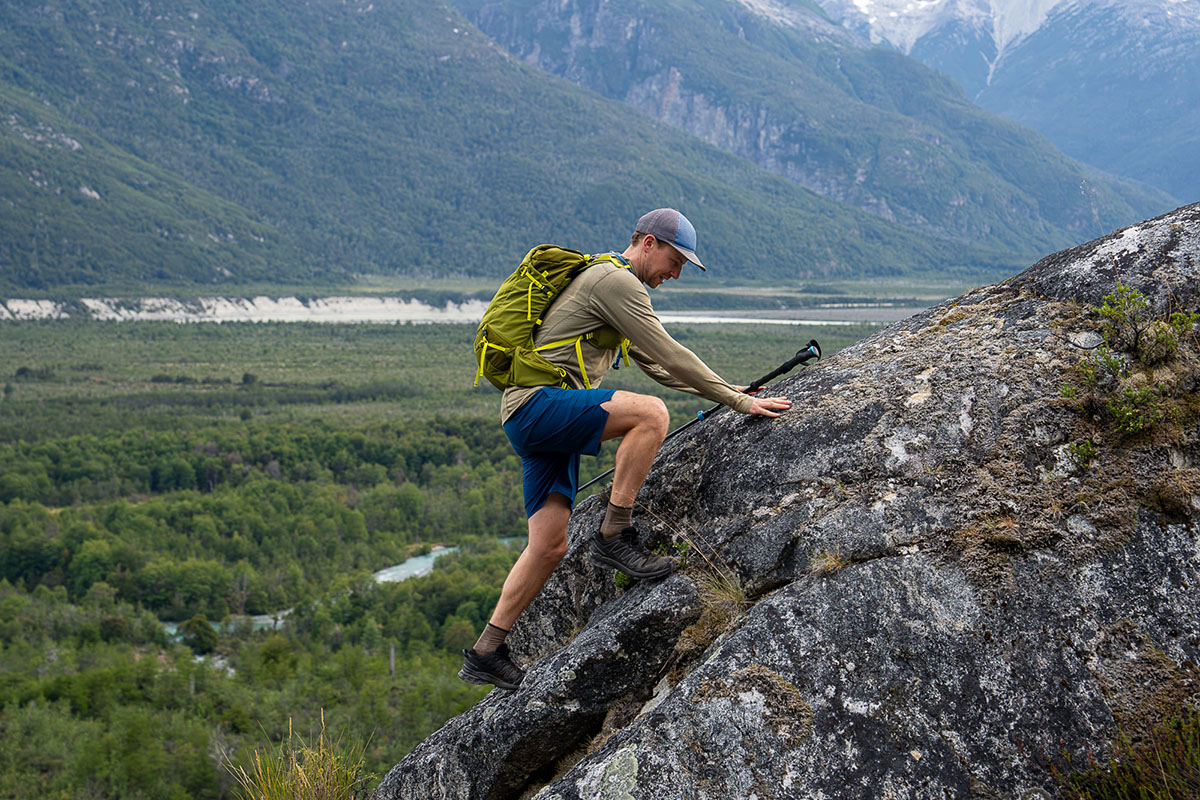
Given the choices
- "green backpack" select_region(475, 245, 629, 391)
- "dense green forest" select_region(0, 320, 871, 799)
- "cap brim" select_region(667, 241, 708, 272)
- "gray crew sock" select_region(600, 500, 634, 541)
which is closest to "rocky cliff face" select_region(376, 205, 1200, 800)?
"gray crew sock" select_region(600, 500, 634, 541)

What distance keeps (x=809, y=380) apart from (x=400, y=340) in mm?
175885

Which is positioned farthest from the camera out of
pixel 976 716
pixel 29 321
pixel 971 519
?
pixel 29 321

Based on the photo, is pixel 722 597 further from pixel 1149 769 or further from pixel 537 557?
pixel 1149 769

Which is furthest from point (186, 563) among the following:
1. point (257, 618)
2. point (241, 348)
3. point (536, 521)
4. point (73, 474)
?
point (241, 348)

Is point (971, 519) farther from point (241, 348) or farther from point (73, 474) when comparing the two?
point (241, 348)

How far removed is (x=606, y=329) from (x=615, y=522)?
1.19 meters

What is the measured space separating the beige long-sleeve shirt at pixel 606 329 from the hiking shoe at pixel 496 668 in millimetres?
1502

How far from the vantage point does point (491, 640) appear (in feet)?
21.4

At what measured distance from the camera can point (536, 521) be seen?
253 inches

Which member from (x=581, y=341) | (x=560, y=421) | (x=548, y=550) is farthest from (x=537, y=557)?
(x=581, y=341)

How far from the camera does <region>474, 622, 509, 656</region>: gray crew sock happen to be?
650cm

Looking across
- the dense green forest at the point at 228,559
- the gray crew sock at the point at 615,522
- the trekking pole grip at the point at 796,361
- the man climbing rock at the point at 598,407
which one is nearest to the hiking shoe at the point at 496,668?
the man climbing rock at the point at 598,407

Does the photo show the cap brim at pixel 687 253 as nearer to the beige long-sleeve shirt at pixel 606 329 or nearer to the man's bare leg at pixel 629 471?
the beige long-sleeve shirt at pixel 606 329

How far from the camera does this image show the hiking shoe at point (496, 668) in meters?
6.50
